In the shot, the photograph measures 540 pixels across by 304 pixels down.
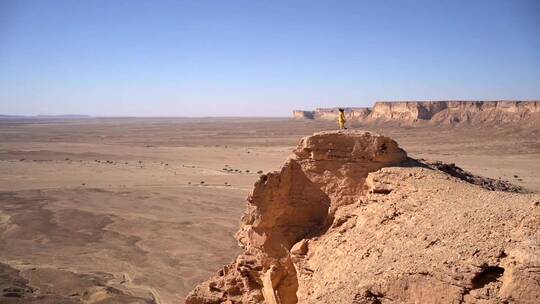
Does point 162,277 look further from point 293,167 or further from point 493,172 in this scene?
point 493,172

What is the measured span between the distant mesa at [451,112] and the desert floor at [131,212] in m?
27.1

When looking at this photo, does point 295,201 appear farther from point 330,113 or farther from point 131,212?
point 330,113

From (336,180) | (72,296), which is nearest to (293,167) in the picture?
(336,180)

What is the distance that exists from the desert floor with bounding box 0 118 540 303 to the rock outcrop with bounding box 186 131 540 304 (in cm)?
848

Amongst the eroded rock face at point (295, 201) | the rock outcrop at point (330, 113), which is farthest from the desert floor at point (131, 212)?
the rock outcrop at point (330, 113)

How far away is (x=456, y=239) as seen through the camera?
681cm

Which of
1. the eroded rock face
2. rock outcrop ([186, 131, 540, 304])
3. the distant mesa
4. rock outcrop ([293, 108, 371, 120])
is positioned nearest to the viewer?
rock outcrop ([186, 131, 540, 304])

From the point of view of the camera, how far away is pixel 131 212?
104ft

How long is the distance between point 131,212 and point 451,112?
315 feet

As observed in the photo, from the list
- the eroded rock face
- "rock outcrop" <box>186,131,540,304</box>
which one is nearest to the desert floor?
the eroded rock face

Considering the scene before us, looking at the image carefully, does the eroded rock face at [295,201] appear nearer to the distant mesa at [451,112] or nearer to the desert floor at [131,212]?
the desert floor at [131,212]

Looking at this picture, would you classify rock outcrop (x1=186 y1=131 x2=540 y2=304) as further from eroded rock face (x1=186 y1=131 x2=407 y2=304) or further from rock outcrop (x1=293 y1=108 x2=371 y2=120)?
rock outcrop (x1=293 y1=108 x2=371 y2=120)

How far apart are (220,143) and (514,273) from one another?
85.1m

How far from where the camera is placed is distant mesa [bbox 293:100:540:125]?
93.7 m
